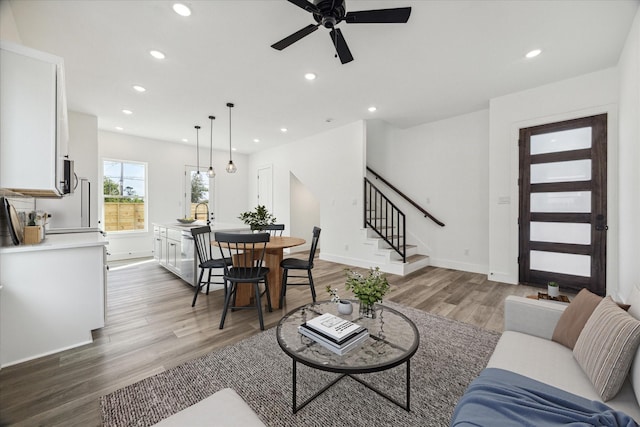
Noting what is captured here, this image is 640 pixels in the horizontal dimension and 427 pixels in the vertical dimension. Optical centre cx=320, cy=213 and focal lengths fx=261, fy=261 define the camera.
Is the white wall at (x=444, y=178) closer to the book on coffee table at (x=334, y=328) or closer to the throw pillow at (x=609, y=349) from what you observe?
the throw pillow at (x=609, y=349)

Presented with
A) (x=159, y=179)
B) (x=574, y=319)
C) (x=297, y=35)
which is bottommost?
(x=574, y=319)

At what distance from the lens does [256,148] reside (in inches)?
300

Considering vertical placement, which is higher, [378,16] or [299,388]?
[378,16]

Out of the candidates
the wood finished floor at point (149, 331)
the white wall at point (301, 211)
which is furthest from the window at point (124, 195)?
the white wall at point (301, 211)

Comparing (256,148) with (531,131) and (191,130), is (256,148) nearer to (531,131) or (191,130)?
(191,130)

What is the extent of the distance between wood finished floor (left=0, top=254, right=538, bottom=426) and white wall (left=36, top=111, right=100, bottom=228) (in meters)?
1.32

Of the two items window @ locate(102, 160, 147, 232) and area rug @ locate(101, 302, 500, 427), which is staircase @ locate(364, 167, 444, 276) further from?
window @ locate(102, 160, 147, 232)

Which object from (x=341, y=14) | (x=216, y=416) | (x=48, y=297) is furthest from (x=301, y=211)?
(x=216, y=416)

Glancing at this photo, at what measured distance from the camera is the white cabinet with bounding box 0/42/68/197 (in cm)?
172

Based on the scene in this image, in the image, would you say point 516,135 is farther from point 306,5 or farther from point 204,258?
point 204,258

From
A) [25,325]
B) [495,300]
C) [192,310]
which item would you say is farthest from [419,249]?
[25,325]

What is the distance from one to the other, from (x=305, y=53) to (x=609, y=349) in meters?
3.29

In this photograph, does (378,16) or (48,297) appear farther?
(48,297)

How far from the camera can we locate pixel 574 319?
152 cm
